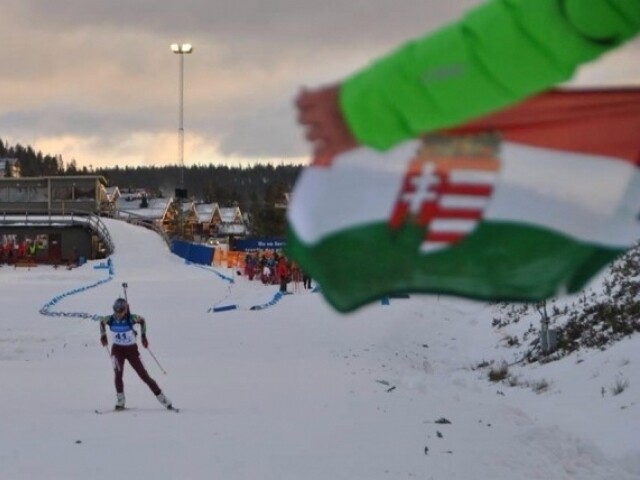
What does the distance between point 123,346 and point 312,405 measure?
3.00m

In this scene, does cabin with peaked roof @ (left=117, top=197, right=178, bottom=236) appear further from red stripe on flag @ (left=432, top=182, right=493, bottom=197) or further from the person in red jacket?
red stripe on flag @ (left=432, top=182, right=493, bottom=197)

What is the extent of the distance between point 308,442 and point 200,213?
524 feet

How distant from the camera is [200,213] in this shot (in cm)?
17150

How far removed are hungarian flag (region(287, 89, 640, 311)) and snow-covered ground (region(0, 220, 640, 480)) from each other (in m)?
0.44

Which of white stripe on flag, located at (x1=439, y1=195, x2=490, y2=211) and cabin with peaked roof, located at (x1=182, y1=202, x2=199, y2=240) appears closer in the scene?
white stripe on flag, located at (x1=439, y1=195, x2=490, y2=211)

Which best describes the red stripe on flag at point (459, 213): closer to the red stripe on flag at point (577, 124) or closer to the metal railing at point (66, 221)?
the red stripe on flag at point (577, 124)

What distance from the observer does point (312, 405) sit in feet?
53.7

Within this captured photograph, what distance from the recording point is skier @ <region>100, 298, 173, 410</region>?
15.9m

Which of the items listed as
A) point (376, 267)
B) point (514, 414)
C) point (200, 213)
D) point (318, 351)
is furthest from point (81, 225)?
point (200, 213)

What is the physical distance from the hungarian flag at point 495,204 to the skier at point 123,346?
10.7 meters

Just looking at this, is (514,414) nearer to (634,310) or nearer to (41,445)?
(41,445)

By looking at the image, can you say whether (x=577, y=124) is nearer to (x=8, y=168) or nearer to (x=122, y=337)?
(x=122, y=337)

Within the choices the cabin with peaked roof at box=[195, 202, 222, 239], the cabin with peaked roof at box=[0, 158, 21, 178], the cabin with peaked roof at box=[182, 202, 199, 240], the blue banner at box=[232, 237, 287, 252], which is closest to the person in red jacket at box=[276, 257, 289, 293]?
the blue banner at box=[232, 237, 287, 252]

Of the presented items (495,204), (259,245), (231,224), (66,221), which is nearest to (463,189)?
(495,204)
